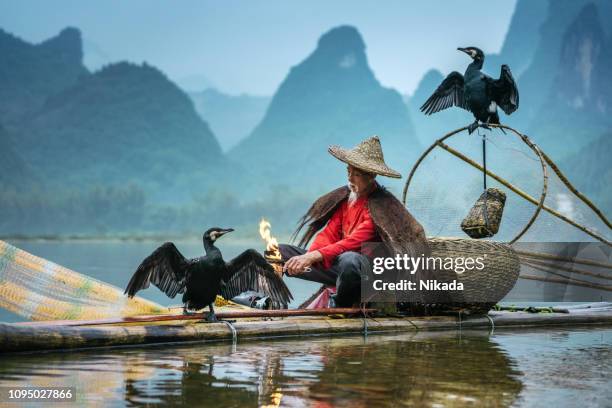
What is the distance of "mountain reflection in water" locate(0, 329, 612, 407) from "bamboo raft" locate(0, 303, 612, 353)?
8 centimetres

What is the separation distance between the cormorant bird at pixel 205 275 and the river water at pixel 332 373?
14.9 inches

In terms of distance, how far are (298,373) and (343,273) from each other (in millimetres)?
1960

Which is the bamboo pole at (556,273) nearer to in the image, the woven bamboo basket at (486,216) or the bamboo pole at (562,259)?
the bamboo pole at (562,259)

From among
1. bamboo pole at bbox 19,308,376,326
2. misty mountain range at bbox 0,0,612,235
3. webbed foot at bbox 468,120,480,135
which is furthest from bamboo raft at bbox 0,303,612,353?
misty mountain range at bbox 0,0,612,235

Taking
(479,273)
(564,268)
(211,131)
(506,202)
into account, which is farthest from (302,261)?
(211,131)

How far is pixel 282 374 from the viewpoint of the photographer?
4781 millimetres

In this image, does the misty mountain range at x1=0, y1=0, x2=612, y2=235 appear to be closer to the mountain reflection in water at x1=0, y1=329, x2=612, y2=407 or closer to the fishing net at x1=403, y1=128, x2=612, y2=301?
the fishing net at x1=403, y1=128, x2=612, y2=301

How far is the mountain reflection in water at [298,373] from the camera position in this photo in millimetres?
4125

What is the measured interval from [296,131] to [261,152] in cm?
739

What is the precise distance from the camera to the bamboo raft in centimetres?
521

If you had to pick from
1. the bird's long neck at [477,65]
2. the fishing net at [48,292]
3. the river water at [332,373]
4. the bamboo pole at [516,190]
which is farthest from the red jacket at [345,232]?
the bird's long neck at [477,65]

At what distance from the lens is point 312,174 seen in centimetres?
10656

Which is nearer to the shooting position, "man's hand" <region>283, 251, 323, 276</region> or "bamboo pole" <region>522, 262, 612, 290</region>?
"man's hand" <region>283, 251, 323, 276</region>

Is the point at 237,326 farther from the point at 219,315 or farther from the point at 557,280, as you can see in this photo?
the point at 557,280
